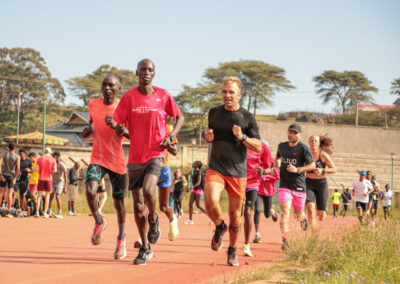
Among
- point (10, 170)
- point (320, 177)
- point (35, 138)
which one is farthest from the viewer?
point (35, 138)

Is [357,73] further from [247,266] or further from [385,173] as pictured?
[247,266]

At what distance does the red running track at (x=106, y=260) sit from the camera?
21.5 ft

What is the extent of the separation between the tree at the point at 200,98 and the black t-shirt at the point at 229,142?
76490 mm

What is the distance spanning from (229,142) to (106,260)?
2389mm

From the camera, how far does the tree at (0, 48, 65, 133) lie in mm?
77438

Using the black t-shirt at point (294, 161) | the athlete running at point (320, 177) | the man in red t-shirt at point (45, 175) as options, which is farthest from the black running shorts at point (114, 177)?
the man in red t-shirt at point (45, 175)

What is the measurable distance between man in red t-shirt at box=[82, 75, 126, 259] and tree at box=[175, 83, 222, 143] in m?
75.9

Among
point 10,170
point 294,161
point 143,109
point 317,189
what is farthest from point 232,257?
point 10,170

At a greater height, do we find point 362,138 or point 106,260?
point 362,138

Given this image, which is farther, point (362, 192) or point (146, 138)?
point (362, 192)

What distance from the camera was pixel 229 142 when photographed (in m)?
7.37

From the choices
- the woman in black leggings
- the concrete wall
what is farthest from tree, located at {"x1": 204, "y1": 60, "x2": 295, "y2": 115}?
the woman in black leggings

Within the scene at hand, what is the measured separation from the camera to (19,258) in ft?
26.7

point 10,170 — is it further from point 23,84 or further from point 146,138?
point 23,84
